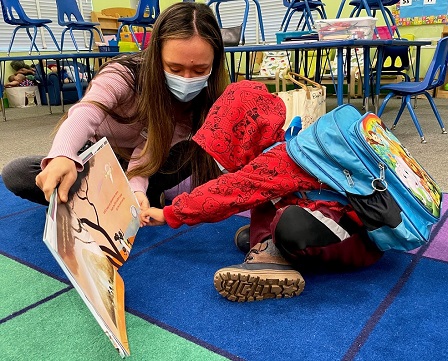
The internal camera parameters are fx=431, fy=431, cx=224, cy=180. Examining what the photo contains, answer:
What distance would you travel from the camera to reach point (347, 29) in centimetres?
225

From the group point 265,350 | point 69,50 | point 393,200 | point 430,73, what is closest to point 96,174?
point 265,350

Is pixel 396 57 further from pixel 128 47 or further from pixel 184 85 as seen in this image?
pixel 184 85

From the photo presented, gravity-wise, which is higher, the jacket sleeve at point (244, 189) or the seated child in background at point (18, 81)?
the jacket sleeve at point (244, 189)

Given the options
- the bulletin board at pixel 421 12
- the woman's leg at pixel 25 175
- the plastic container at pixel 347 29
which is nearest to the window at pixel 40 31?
the bulletin board at pixel 421 12

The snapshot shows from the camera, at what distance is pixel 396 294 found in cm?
81

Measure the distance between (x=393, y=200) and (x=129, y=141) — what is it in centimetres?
73

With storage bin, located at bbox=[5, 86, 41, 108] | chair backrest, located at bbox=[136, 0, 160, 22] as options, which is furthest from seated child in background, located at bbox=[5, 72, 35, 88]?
chair backrest, located at bbox=[136, 0, 160, 22]

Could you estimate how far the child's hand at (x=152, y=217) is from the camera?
863 millimetres


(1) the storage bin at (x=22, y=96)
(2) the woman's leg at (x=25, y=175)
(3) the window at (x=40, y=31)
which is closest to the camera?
(2) the woman's leg at (x=25, y=175)

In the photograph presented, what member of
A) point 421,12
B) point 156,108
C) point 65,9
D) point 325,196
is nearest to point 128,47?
point 65,9

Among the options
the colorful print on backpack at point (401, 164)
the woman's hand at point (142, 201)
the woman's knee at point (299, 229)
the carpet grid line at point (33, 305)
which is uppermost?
the colorful print on backpack at point (401, 164)

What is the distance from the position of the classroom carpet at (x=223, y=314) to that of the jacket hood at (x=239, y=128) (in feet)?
0.83

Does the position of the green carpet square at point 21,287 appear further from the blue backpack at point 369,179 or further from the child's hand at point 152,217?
the blue backpack at point 369,179

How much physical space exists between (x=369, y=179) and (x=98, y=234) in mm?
474
